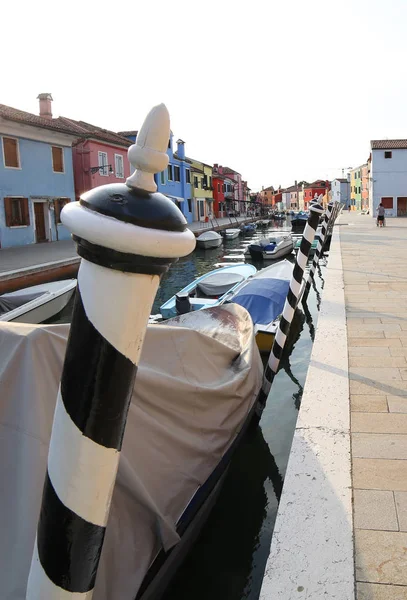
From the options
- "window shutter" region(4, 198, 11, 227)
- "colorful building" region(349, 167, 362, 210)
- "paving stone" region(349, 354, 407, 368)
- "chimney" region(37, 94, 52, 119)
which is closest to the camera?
"paving stone" region(349, 354, 407, 368)

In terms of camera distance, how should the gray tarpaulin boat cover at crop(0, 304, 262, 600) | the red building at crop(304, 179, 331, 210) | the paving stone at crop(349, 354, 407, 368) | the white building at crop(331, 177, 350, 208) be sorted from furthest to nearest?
the red building at crop(304, 179, 331, 210)
the white building at crop(331, 177, 350, 208)
the paving stone at crop(349, 354, 407, 368)
the gray tarpaulin boat cover at crop(0, 304, 262, 600)

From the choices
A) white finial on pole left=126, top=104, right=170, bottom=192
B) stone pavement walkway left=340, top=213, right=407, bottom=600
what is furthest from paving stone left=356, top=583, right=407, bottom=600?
white finial on pole left=126, top=104, right=170, bottom=192

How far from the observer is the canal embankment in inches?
73.6

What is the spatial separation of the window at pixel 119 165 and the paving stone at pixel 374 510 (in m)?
25.3

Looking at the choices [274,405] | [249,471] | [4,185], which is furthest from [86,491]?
[4,185]

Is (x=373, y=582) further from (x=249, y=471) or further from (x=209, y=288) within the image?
(x=209, y=288)

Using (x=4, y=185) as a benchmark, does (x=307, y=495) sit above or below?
below

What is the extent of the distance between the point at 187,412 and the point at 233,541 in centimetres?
139

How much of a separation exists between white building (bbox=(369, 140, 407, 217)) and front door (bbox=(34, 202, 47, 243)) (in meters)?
28.7

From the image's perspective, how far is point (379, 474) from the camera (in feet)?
8.21

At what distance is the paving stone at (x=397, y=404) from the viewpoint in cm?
318

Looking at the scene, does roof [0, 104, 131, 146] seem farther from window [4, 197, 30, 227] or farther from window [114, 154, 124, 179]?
window [4, 197, 30, 227]

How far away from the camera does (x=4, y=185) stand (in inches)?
744

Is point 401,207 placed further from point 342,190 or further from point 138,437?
point 138,437
